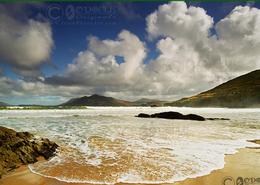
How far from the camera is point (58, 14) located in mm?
6141

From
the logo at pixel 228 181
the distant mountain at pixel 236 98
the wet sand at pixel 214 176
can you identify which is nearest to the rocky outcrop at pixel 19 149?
the wet sand at pixel 214 176

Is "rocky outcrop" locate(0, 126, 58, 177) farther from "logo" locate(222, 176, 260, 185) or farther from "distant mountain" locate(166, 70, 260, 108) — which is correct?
"distant mountain" locate(166, 70, 260, 108)

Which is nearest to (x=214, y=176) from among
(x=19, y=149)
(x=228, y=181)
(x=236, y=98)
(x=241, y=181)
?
(x=228, y=181)

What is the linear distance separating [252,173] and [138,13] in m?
4.44

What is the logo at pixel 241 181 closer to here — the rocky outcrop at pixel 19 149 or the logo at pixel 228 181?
the logo at pixel 228 181

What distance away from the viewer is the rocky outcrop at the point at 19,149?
577cm

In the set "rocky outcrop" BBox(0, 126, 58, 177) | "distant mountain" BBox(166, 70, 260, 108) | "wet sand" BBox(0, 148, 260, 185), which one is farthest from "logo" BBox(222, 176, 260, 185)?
"distant mountain" BBox(166, 70, 260, 108)

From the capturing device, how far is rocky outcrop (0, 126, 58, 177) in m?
5.77

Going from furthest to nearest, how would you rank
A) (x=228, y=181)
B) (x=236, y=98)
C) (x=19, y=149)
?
(x=236, y=98) < (x=19, y=149) < (x=228, y=181)

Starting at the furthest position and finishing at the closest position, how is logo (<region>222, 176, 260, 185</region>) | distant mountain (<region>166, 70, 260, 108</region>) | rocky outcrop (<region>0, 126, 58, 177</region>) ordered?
distant mountain (<region>166, 70, 260, 108</region>) < rocky outcrop (<region>0, 126, 58, 177</region>) < logo (<region>222, 176, 260, 185</region>)

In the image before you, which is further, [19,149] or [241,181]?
[19,149]

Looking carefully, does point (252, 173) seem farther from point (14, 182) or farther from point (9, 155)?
point (9, 155)

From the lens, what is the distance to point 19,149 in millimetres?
6258

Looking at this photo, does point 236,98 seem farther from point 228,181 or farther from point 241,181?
point 228,181
